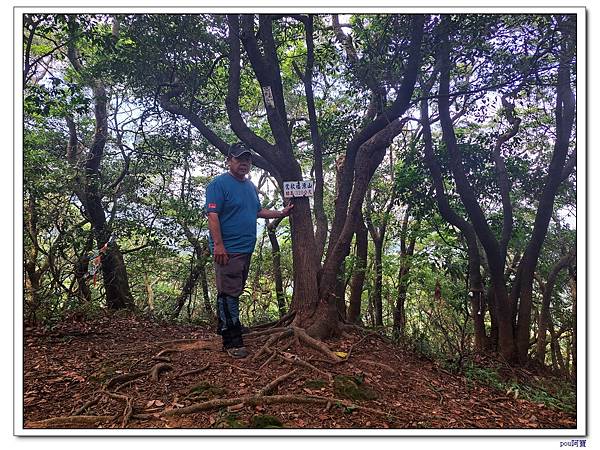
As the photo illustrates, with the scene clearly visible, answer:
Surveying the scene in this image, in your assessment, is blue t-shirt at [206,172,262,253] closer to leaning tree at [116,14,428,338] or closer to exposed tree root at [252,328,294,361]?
leaning tree at [116,14,428,338]

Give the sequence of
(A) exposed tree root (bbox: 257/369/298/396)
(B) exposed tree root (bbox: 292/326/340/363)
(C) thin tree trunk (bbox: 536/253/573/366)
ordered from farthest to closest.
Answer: (C) thin tree trunk (bbox: 536/253/573/366) < (B) exposed tree root (bbox: 292/326/340/363) < (A) exposed tree root (bbox: 257/369/298/396)

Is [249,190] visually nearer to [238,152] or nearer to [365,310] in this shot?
[238,152]

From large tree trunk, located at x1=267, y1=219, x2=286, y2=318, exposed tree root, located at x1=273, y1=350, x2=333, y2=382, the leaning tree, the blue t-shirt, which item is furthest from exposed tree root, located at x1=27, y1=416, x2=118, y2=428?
large tree trunk, located at x1=267, y1=219, x2=286, y2=318

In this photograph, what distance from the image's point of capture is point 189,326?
6051 millimetres

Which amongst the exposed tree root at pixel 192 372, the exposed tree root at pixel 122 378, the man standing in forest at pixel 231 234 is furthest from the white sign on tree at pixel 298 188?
the exposed tree root at pixel 122 378

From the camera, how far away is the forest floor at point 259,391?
9.31ft

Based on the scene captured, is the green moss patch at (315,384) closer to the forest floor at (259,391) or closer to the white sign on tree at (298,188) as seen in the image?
the forest floor at (259,391)

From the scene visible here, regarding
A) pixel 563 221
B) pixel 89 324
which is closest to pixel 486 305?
pixel 563 221

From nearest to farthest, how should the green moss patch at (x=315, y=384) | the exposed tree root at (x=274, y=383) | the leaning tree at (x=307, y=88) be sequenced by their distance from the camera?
the exposed tree root at (x=274, y=383), the green moss patch at (x=315, y=384), the leaning tree at (x=307, y=88)

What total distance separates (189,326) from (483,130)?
5310 mm

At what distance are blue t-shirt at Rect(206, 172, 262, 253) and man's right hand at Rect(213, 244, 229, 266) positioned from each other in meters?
0.10

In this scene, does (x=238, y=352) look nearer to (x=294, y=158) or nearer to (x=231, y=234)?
(x=231, y=234)

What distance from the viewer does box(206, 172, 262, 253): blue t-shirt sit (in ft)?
11.5

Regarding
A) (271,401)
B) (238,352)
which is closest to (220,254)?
(238,352)
